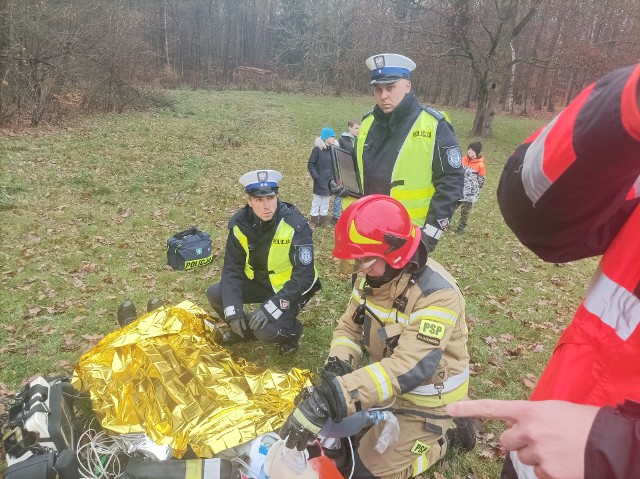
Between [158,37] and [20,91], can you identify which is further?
[158,37]

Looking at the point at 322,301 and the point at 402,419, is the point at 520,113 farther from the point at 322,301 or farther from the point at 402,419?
the point at 402,419

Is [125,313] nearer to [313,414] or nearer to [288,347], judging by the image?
[288,347]

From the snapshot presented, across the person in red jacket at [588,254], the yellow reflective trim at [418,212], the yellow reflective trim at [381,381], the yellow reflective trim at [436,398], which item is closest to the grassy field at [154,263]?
the yellow reflective trim at [436,398]

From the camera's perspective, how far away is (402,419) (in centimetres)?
275

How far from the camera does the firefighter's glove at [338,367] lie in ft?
8.74

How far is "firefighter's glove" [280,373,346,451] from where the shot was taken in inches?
83.0

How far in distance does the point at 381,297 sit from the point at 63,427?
7.24ft

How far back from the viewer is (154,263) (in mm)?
6324

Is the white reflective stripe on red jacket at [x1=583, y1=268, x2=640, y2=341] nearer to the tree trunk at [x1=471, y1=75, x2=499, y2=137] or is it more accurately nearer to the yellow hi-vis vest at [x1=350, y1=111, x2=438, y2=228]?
the yellow hi-vis vest at [x1=350, y1=111, x2=438, y2=228]

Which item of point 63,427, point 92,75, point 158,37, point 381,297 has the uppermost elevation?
point 158,37

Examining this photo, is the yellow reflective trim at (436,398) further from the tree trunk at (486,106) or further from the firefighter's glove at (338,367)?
the tree trunk at (486,106)

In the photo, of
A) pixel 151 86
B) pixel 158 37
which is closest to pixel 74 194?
pixel 151 86

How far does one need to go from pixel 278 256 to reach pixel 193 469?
2203mm

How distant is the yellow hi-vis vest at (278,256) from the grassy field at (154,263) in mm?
751
